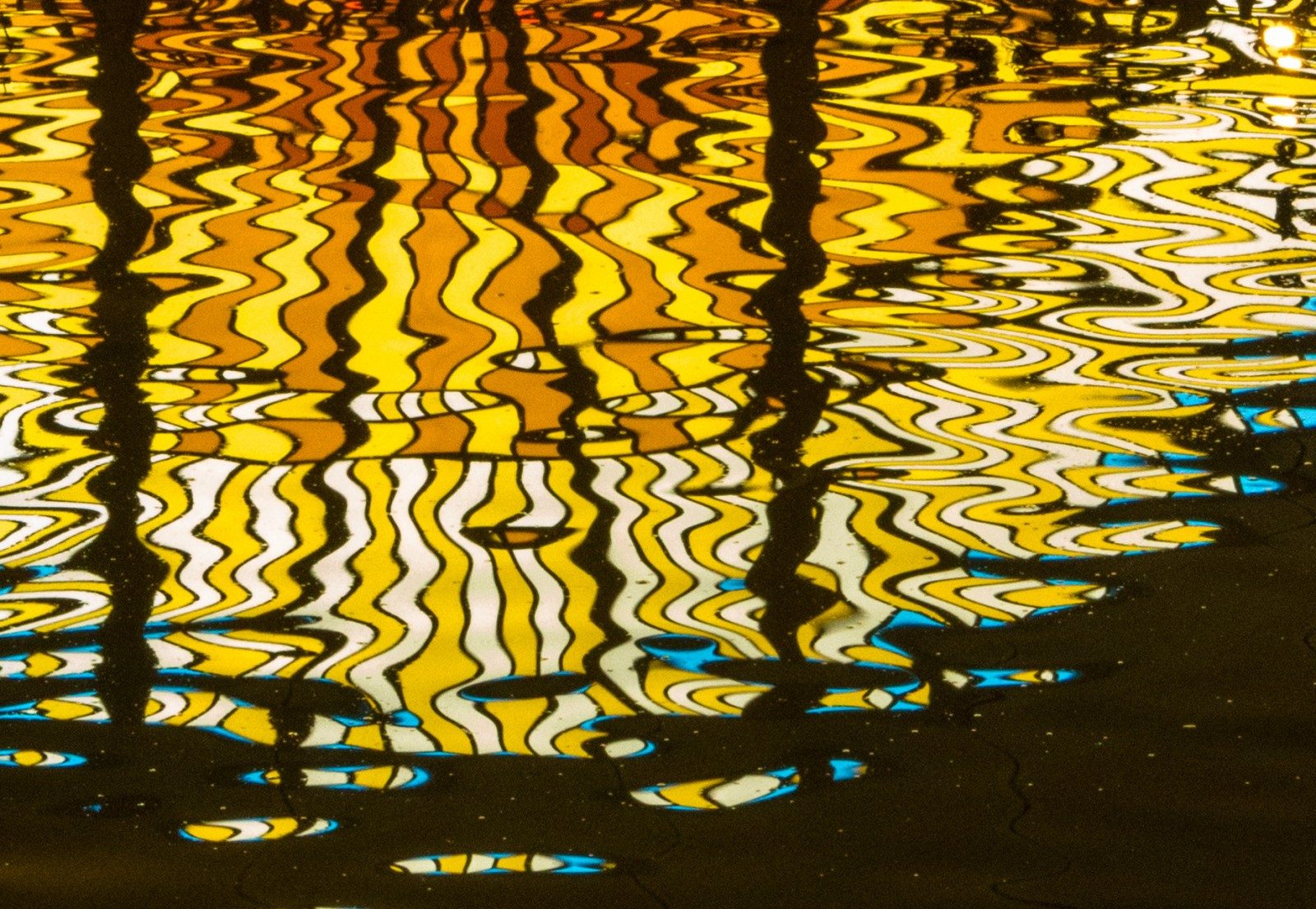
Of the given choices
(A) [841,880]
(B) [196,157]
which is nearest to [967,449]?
(A) [841,880]

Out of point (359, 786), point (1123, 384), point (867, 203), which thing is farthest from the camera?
point (867, 203)

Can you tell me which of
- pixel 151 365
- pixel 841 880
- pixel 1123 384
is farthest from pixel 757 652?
pixel 151 365

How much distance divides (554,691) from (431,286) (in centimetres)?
113

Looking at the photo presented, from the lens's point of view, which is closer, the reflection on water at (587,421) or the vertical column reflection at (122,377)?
the reflection on water at (587,421)

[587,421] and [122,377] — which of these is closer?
[587,421]

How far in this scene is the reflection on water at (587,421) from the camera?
131cm

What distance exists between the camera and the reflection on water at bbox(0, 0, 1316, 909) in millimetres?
1313

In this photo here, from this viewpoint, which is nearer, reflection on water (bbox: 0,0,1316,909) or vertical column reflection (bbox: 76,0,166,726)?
reflection on water (bbox: 0,0,1316,909)

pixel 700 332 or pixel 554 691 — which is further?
pixel 700 332

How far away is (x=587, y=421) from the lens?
198 centimetres

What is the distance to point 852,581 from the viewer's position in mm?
1608

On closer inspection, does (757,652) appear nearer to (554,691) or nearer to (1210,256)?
(554,691)

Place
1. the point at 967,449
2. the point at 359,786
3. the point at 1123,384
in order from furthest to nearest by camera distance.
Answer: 1. the point at 1123,384
2. the point at 967,449
3. the point at 359,786

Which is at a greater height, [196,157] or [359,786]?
[196,157]
